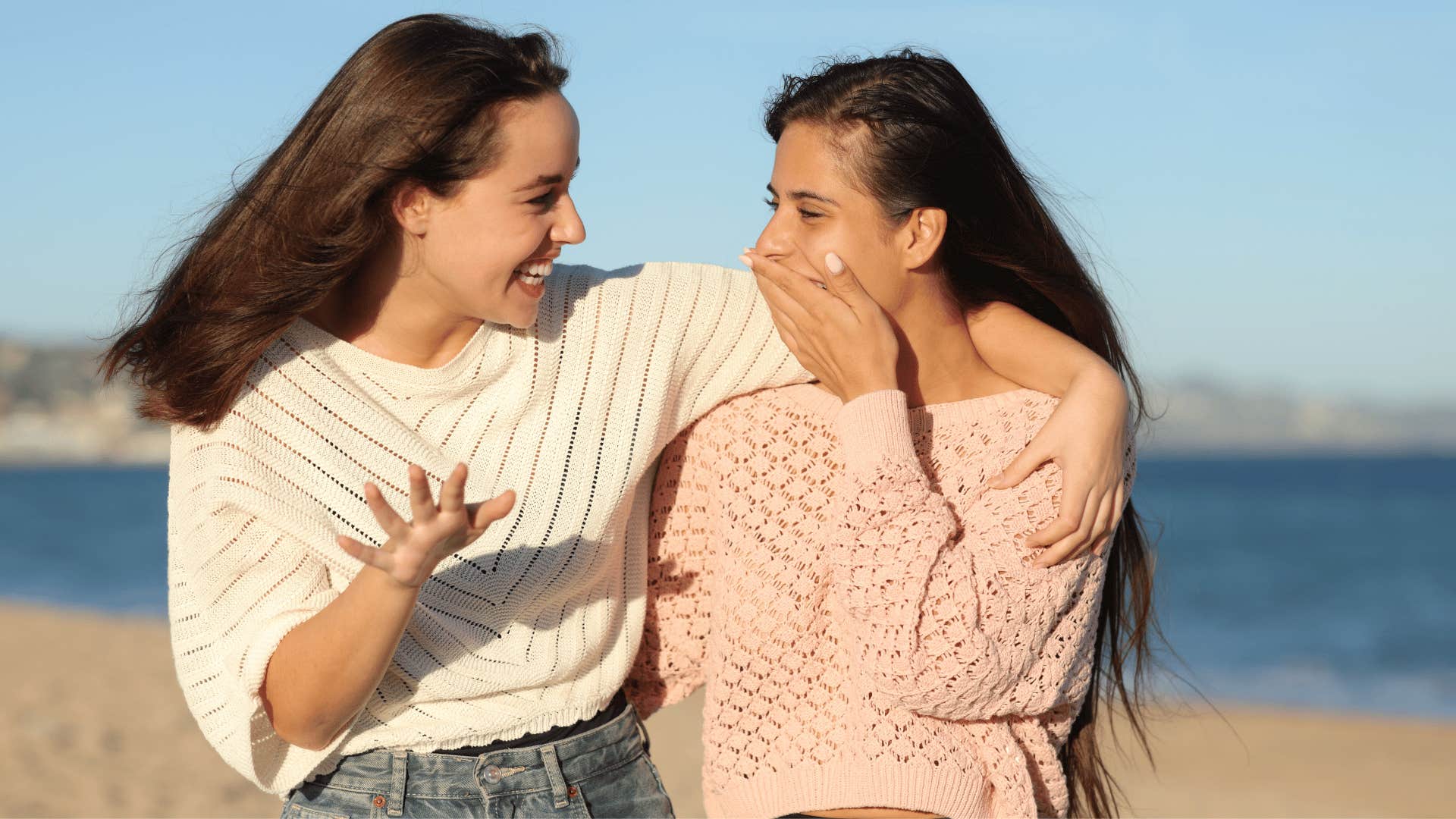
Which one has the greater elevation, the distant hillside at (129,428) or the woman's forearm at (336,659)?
the woman's forearm at (336,659)

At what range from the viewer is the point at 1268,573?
28141mm

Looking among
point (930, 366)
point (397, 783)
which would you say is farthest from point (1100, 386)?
point (397, 783)

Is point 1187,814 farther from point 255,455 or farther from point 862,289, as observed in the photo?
point 255,455

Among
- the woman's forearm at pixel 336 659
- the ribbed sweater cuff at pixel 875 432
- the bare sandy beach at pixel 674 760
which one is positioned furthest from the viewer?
the bare sandy beach at pixel 674 760

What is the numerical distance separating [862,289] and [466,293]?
834 millimetres

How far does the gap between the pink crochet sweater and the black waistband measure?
0.25m

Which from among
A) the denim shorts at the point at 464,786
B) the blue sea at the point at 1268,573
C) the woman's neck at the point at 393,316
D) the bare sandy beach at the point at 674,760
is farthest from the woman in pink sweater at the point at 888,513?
the bare sandy beach at the point at 674,760

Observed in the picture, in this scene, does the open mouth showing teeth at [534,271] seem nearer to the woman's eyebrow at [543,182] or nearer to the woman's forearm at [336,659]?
the woman's eyebrow at [543,182]

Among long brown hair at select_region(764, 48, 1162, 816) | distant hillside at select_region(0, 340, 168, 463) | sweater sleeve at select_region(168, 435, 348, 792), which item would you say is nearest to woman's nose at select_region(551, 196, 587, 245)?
long brown hair at select_region(764, 48, 1162, 816)

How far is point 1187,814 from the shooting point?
7.66m

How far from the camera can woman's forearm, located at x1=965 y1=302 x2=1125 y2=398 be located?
106 inches

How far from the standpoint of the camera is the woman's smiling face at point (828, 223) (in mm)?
2715

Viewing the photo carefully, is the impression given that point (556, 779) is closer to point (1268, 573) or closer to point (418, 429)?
point (418, 429)

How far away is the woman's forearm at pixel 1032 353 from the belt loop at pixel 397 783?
1.55 metres
